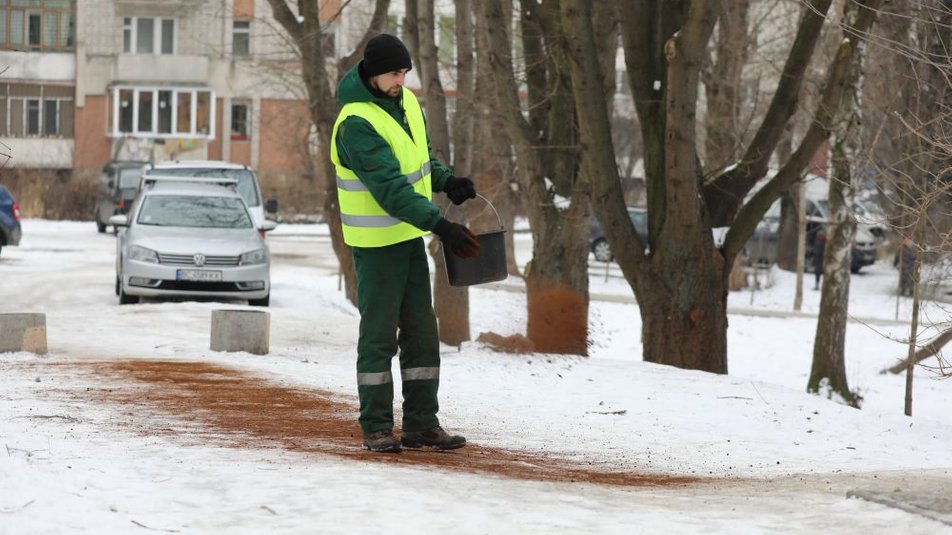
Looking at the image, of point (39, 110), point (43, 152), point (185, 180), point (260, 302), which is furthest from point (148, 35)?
point (260, 302)

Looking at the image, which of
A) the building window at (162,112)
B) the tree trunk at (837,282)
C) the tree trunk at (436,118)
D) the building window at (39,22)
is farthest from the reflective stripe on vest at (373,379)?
the building window at (39,22)

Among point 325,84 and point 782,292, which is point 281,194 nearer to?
point 782,292

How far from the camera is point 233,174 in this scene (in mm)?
26516

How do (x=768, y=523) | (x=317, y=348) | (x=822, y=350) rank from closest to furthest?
(x=768, y=523) < (x=317, y=348) < (x=822, y=350)

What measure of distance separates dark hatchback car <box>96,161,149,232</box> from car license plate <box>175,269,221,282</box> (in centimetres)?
1902

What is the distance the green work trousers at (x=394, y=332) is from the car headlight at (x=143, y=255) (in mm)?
→ 11893

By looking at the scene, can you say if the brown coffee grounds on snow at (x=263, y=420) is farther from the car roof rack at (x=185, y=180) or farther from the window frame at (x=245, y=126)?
the window frame at (x=245, y=126)

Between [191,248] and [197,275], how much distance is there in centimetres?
37

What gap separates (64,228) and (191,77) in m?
19.0

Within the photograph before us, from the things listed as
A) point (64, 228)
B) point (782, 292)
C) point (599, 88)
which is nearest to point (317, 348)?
point (599, 88)

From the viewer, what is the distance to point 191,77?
197ft

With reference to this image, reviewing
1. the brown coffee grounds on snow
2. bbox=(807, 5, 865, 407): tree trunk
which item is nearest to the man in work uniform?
the brown coffee grounds on snow

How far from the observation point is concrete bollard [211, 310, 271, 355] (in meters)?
13.5

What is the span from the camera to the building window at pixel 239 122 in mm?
61406
